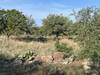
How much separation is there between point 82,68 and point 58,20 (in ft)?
90.7

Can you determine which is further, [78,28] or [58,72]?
[78,28]

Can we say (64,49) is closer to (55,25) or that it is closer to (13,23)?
(13,23)

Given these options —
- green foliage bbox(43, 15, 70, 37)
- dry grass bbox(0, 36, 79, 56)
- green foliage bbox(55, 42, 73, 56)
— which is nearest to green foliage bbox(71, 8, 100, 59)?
green foliage bbox(55, 42, 73, 56)

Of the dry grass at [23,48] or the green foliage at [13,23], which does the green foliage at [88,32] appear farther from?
the green foliage at [13,23]

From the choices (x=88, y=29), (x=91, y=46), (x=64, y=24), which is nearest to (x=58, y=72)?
(x=91, y=46)

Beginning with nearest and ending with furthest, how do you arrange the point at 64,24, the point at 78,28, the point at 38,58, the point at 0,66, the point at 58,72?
1. the point at 58,72
2. the point at 0,66
3. the point at 38,58
4. the point at 78,28
5. the point at 64,24

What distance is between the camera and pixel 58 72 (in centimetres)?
1662

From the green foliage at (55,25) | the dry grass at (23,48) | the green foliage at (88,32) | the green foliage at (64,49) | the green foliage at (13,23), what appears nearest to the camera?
the green foliage at (88,32)

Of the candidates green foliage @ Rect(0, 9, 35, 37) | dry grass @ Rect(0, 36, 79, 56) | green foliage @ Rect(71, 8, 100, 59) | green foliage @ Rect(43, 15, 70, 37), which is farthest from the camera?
green foliage @ Rect(43, 15, 70, 37)

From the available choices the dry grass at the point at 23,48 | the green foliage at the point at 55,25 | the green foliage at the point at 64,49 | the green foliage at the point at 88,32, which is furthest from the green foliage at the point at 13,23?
the green foliage at the point at 88,32

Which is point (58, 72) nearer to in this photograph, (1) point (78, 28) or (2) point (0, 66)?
(2) point (0, 66)

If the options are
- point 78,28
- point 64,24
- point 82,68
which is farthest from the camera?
point 64,24

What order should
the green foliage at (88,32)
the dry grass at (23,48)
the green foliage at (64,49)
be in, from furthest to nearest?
the dry grass at (23,48), the green foliage at (64,49), the green foliage at (88,32)

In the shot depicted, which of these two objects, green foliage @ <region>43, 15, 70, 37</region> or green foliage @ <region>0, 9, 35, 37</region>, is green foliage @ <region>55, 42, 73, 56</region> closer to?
green foliage @ <region>0, 9, 35, 37</region>
